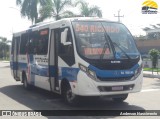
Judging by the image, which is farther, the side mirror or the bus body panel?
the side mirror

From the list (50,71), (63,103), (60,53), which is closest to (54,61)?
(50,71)

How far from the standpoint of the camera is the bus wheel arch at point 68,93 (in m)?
10.1

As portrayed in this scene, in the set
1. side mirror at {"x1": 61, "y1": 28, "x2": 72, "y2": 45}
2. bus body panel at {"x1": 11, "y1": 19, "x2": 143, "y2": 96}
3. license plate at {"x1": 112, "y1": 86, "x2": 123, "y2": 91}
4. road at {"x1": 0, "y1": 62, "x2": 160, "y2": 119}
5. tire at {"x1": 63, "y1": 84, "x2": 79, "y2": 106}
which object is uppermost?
side mirror at {"x1": 61, "y1": 28, "x2": 72, "y2": 45}

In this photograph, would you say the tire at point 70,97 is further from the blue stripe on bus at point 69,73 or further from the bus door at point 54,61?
the bus door at point 54,61

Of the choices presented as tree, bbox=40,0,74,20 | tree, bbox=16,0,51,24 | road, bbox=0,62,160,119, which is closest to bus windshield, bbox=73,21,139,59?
road, bbox=0,62,160,119

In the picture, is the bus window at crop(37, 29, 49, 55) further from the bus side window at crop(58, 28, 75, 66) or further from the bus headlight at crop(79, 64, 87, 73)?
the bus headlight at crop(79, 64, 87, 73)

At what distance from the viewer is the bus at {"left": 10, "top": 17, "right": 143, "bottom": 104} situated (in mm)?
9508

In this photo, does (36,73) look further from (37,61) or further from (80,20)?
(80,20)

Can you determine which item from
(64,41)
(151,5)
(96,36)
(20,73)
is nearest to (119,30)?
(96,36)

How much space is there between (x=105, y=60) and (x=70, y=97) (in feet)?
5.45

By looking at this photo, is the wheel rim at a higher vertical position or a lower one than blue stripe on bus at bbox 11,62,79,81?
lower

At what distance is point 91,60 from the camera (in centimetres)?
953

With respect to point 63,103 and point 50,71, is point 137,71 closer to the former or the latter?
point 63,103

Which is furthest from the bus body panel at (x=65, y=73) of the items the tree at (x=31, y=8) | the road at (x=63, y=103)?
the tree at (x=31, y=8)
